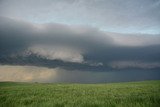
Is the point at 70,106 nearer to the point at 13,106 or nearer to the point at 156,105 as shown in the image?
the point at 13,106

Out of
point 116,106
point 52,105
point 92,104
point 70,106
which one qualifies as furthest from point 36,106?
point 116,106

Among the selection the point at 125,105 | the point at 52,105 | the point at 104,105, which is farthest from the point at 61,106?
the point at 125,105

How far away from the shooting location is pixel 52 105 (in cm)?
1485

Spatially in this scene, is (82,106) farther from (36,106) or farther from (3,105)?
A: (3,105)

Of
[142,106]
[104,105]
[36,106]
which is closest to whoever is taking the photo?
[142,106]

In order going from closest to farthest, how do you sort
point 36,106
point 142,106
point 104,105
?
point 142,106 → point 104,105 → point 36,106

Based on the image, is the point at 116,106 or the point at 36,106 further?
the point at 36,106

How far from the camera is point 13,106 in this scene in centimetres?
1560

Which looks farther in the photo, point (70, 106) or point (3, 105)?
point (3, 105)

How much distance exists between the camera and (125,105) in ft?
45.1

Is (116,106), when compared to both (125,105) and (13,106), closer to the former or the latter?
(125,105)

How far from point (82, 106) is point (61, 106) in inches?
60.4

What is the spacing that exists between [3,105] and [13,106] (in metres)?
0.82

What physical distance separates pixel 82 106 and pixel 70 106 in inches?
31.3
